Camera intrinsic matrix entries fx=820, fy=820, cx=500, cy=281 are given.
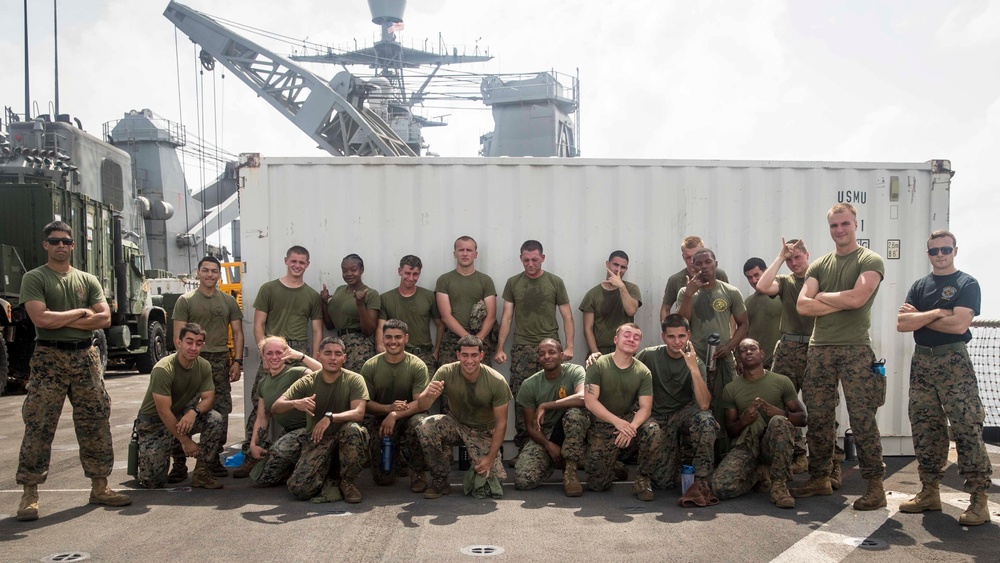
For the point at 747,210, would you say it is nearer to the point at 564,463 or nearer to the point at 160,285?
the point at 564,463

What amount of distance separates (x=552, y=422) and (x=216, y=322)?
9.71 feet

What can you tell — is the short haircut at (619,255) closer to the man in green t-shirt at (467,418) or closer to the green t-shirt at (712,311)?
the green t-shirt at (712,311)

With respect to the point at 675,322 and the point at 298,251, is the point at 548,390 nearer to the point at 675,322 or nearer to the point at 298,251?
the point at 675,322

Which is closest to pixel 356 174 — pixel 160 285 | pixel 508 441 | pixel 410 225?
pixel 410 225

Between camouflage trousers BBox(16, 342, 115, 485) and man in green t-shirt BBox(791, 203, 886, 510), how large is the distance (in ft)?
15.7

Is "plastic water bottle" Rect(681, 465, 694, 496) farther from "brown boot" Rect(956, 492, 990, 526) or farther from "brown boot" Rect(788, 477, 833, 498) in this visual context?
"brown boot" Rect(956, 492, 990, 526)

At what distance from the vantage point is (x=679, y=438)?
6.04m

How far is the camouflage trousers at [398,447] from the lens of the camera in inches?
239

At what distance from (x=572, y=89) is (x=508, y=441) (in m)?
31.1

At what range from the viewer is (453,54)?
180 feet

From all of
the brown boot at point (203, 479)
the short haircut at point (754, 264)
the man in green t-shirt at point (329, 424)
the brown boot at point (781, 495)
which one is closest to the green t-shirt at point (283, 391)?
the man in green t-shirt at point (329, 424)

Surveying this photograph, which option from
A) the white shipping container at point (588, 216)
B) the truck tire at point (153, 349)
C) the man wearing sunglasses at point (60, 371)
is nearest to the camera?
the man wearing sunglasses at point (60, 371)

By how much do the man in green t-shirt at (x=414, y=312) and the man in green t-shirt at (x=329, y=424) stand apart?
94 cm

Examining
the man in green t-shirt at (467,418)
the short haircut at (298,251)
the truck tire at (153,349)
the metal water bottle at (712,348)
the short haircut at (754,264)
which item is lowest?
the truck tire at (153,349)
